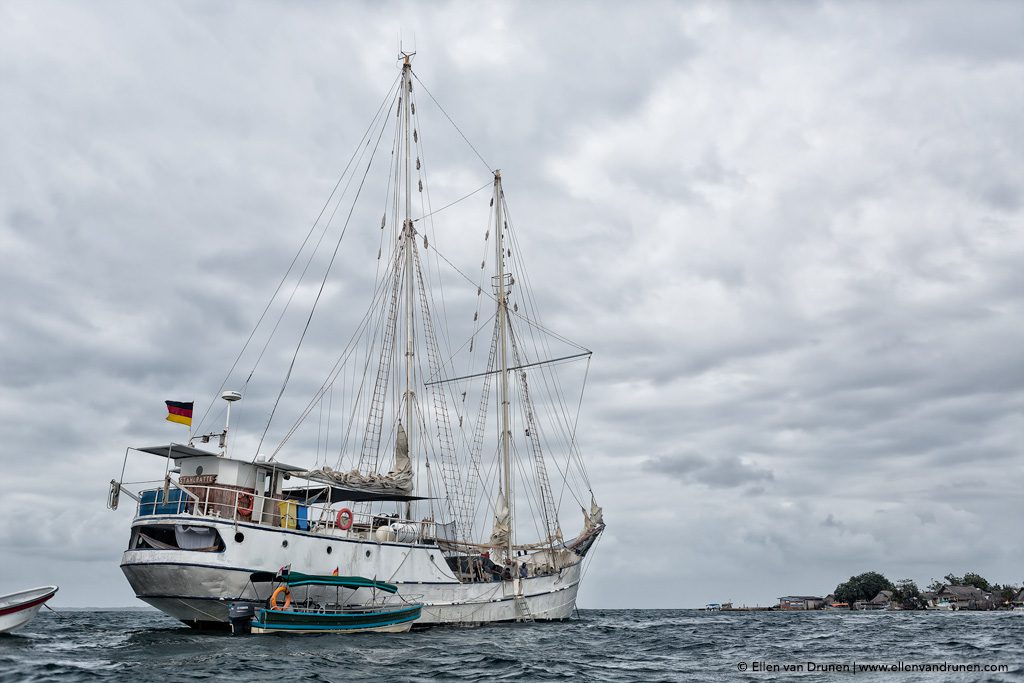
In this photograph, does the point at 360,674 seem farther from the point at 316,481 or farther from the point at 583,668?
the point at 316,481

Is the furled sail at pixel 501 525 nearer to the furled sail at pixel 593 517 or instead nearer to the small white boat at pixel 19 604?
the furled sail at pixel 593 517

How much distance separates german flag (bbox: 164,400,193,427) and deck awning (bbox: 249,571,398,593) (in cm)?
876

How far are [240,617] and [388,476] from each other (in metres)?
14.3

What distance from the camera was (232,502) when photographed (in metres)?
40.4

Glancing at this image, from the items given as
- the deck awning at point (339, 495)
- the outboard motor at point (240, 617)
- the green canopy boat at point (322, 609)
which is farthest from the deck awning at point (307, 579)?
the deck awning at point (339, 495)

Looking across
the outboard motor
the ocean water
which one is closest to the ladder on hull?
the ocean water

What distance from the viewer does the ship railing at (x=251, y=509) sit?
1534 inches

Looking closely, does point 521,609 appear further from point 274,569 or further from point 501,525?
point 274,569

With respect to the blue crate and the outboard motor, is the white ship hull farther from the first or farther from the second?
the outboard motor

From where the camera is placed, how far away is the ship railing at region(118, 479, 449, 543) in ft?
128

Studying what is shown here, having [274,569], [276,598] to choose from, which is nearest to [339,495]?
[274,569]

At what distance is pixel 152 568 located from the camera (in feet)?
120

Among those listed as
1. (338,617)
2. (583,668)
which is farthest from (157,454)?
(583,668)

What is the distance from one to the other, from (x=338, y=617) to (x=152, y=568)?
8.79m
